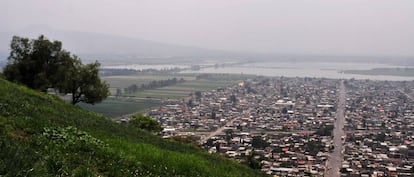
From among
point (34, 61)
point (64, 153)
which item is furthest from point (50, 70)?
point (64, 153)

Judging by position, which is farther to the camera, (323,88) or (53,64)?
(323,88)

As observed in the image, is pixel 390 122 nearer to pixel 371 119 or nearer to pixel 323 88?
pixel 371 119

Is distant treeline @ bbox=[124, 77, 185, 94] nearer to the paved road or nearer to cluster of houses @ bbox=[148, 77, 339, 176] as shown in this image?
cluster of houses @ bbox=[148, 77, 339, 176]

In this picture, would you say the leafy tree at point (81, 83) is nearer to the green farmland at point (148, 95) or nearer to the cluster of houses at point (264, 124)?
the cluster of houses at point (264, 124)

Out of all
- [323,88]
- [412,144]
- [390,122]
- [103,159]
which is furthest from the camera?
[323,88]

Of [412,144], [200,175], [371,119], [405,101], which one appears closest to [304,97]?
[405,101]

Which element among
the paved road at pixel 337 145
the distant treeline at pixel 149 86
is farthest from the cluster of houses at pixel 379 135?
the distant treeline at pixel 149 86
